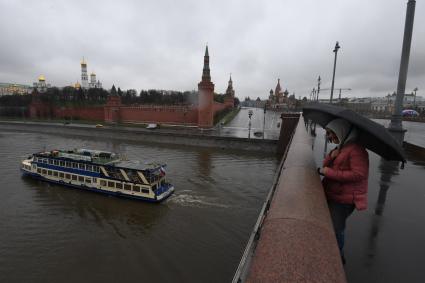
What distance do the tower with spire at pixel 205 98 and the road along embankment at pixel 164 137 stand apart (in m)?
4.45

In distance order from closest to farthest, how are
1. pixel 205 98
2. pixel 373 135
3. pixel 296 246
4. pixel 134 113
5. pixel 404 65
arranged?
pixel 296 246 → pixel 373 135 → pixel 404 65 → pixel 205 98 → pixel 134 113

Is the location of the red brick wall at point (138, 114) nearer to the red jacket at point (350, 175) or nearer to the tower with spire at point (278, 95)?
the red jacket at point (350, 175)

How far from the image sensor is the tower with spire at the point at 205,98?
29.9 metres

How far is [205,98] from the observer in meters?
29.9

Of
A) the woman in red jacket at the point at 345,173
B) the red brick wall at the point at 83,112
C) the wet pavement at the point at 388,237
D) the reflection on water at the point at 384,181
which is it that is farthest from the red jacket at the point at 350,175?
the red brick wall at the point at 83,112

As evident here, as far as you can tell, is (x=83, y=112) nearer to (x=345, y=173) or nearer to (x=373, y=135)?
(x=345, y=173)

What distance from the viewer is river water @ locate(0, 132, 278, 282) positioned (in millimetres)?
5934

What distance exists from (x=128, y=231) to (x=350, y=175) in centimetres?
754

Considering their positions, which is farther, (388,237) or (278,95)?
(278,95)

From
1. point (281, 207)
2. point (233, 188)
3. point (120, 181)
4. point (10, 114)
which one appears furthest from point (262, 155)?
point (10, 114)

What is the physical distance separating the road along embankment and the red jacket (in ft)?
58.3

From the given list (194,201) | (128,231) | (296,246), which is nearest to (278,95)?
(194,201)

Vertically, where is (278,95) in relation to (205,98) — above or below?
above

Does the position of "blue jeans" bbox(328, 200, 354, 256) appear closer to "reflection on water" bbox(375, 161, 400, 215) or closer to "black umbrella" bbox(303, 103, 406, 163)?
"black umbrella" bbox(303, 103, 406, 163)
